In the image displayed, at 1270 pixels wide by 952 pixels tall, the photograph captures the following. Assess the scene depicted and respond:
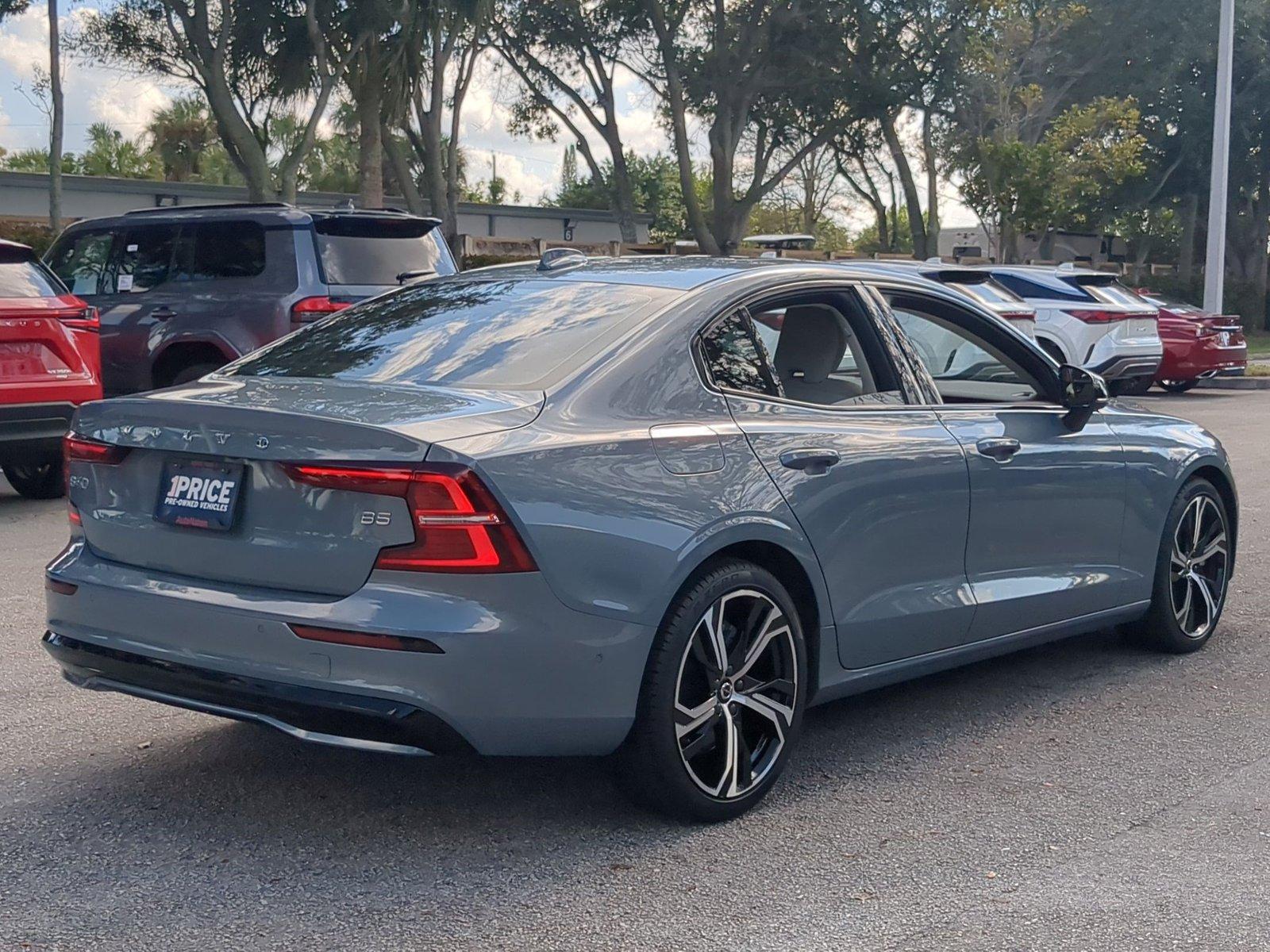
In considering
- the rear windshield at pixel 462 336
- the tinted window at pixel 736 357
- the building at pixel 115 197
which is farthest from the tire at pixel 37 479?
the building at pixel 115 197

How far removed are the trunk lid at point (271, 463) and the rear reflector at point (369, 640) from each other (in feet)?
0.37

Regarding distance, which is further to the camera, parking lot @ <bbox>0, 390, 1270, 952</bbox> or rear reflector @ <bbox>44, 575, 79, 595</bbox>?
rear reflector @ <bbox>44, 575, 79, 595</bbox>

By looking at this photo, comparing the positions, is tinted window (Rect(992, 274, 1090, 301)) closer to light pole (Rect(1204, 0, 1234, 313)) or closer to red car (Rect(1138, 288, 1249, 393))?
red car (Rect(1138, 288, 1249, 393))

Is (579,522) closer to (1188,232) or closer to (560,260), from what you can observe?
(560,260)

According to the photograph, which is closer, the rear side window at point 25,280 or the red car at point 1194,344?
the rear side window at point 25,280

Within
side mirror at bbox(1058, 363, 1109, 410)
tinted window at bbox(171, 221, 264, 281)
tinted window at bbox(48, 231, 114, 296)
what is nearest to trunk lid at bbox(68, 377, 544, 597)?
side mirror at bbox(1058, 363, 1109, 410)

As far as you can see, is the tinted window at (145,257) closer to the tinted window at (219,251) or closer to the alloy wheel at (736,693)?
the tinted window at (219,251)

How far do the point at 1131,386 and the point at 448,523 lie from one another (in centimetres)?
1747

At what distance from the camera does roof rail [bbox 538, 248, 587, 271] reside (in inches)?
206

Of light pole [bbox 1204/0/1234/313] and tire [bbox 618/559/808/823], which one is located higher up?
light pole [bbox 1204/0/1234/313]

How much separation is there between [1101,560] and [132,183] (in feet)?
118

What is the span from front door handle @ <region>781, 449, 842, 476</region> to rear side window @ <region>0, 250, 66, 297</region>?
6543 millimetres

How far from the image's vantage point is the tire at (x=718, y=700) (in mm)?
4090

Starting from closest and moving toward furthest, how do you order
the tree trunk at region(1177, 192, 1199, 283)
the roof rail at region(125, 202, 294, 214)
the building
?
the roof rail at region(125, 202, 294, 214), the building, the tree trunk at region(1177, 192, 1199, 283)
